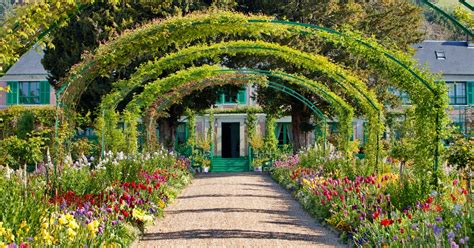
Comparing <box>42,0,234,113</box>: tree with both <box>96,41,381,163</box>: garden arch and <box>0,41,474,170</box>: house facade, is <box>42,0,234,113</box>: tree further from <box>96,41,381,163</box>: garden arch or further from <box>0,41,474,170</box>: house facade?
<box>0,41,474,170</box>: house facade

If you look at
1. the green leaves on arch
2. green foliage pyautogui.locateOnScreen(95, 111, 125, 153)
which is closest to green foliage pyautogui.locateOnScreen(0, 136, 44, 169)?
green foliage pyautogui.locateOnScreen(95, 111, 125, 153)

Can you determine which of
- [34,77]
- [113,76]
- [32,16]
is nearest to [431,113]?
A: [32,16]

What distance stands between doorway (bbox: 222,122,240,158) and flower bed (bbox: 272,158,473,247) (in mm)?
20123

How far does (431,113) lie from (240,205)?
414 centimetres

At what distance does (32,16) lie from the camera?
23.4 ft

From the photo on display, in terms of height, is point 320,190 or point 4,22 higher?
point 4,22

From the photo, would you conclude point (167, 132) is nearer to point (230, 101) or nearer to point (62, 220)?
point (230, 101)

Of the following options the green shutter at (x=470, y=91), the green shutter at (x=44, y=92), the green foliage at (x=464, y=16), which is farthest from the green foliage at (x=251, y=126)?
the green foliage at (x=464, y=16)

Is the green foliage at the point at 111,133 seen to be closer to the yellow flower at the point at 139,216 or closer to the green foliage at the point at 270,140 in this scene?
the yellow flower at the point at 139,216

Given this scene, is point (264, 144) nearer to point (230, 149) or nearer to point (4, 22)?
point (230, 149)

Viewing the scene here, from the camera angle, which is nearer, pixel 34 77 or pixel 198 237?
pixel 198 237

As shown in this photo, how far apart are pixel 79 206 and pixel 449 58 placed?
3206cm

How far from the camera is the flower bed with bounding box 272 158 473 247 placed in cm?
573

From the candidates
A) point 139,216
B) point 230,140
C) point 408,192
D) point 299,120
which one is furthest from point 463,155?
point 230,140
